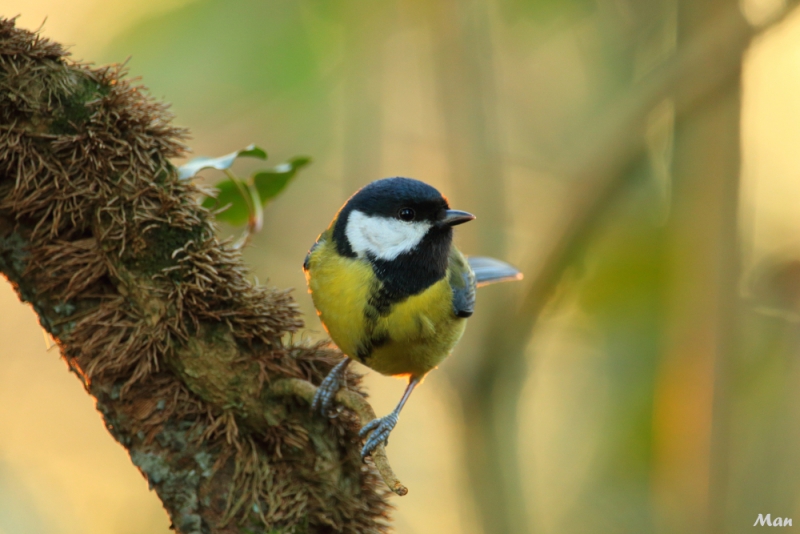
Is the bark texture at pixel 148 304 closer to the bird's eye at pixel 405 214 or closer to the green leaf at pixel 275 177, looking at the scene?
the green leaf at pixel 275 177

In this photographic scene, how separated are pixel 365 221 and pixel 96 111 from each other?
1018 millimetres

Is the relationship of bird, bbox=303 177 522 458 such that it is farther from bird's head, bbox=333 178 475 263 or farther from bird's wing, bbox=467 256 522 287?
bird's wing, bbox=467 256 522 287

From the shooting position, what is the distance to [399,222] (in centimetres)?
252

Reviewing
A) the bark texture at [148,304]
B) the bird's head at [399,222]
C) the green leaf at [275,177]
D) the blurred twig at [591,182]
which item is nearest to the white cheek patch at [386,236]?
the bird's head at [399,222]

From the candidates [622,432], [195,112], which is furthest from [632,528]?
[195,112]

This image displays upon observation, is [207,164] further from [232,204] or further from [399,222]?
[399,222]

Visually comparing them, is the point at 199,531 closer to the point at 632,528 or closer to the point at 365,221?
the point at 365,221

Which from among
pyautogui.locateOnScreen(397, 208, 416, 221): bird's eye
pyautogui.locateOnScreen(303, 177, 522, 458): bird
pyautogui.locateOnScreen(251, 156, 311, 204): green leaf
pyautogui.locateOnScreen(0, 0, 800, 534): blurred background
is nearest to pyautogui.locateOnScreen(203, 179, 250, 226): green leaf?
pyautogui.locateOnScreen(251, 156, 311, 204): green leaf

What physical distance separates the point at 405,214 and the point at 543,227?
110 inches

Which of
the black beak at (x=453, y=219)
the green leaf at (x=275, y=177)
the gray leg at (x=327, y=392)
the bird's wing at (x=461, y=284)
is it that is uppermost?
the green leaf at (x=275, y=177)

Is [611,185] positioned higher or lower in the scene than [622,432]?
higher

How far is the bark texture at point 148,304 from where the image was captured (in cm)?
190

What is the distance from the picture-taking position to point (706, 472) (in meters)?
3.45

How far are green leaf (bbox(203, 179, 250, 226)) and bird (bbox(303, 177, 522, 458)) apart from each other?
17.4 inches
